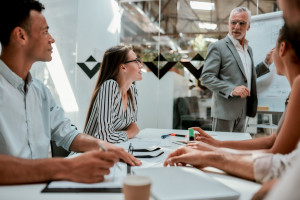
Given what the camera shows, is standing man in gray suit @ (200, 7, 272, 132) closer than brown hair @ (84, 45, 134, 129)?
No

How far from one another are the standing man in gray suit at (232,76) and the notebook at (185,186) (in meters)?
2.16

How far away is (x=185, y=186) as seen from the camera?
2.73 ft

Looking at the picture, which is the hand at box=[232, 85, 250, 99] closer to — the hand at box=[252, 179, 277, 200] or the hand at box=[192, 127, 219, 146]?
the hand at box=[192, 127, 219, 146]

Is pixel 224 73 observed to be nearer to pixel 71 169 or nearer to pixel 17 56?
pixel 17 56

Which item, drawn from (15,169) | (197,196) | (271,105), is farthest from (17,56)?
(271,105)

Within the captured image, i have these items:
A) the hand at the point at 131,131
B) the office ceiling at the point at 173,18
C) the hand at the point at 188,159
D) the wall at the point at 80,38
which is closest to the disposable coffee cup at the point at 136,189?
the hand at the point at 188,159

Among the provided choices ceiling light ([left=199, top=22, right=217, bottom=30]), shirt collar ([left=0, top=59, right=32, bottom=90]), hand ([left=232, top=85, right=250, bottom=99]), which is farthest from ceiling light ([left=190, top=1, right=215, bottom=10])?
shirt collar ([left=0, top=59, right=32, bottom=90])

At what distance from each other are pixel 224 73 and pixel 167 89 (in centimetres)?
182

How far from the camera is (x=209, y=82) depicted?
3115mm

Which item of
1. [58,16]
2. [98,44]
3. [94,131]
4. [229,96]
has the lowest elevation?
[94,131]

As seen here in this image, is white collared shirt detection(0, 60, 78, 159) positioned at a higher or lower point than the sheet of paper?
higher

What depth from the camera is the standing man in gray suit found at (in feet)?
10.0

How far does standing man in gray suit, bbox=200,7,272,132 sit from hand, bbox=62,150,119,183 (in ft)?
7.52

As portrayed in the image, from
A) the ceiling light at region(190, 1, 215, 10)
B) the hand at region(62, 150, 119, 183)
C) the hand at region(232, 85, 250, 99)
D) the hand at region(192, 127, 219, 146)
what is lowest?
the hand at region(192, 127, 219, 146)
